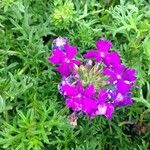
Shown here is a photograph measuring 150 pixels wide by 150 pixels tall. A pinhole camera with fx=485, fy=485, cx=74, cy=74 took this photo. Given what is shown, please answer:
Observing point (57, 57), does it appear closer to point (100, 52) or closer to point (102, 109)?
point (100, 52)

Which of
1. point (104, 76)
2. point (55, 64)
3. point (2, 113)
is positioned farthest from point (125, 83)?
point (2, 113)

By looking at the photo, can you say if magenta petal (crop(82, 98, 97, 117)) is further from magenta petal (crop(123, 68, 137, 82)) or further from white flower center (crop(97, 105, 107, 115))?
magenta petal (crop(123, 68, 137, 82))

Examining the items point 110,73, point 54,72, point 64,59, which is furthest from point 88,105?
point 54,72

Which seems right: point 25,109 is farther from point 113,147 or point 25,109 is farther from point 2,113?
point 113,147

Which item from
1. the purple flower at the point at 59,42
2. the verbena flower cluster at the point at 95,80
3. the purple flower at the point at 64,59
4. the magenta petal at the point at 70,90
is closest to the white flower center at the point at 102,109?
the verbena flower cluster at the point at 95,80

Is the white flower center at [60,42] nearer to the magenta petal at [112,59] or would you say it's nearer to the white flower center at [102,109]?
the magenta petal at [112,59]

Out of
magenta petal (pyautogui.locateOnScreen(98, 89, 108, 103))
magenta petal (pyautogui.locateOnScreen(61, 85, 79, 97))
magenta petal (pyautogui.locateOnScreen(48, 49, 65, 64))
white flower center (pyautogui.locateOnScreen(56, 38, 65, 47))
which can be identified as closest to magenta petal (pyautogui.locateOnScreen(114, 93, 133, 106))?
magenta petal (pyautogui.locateOnScreen(98, 89, 108, 103))

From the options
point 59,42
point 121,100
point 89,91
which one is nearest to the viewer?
point 89,91
